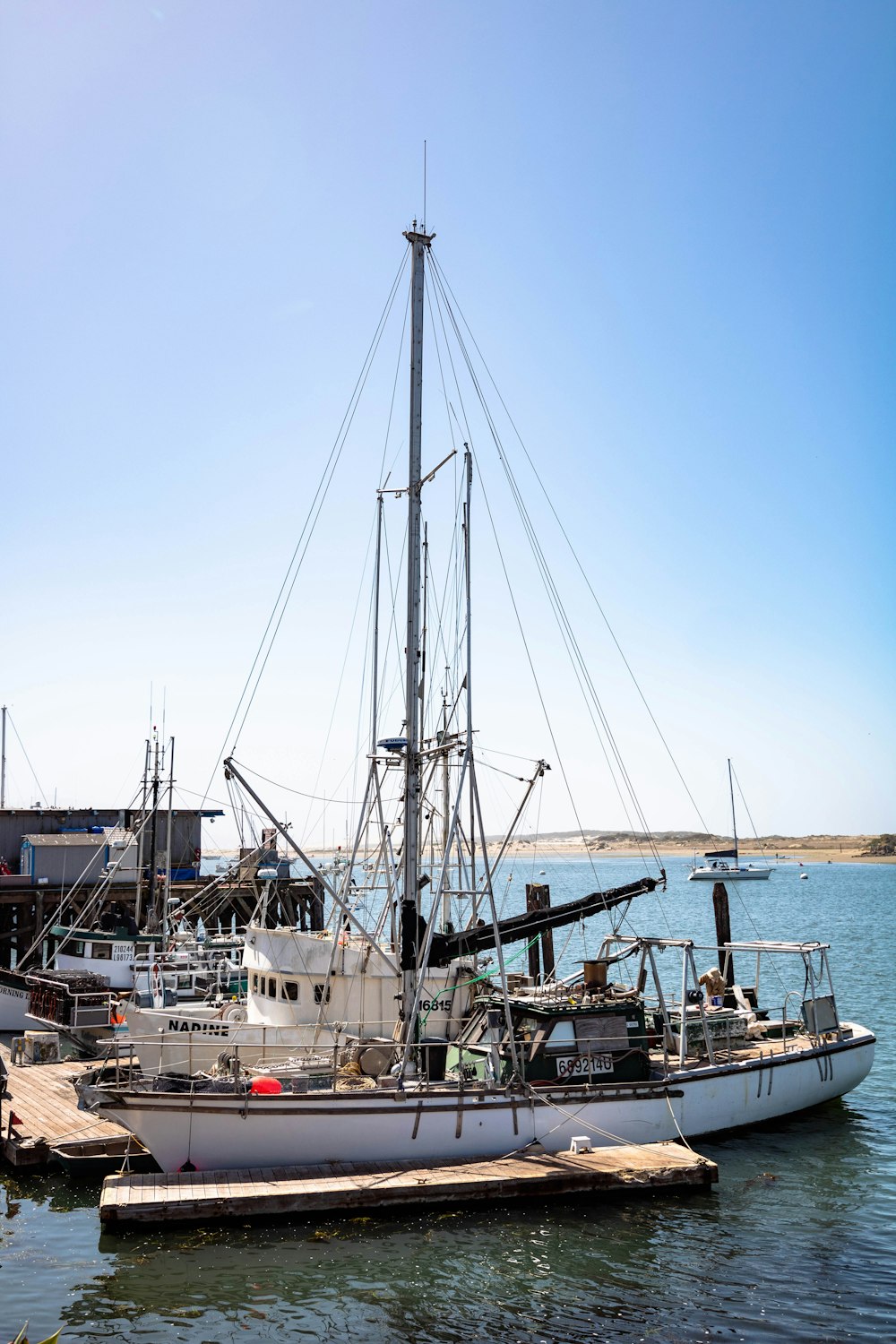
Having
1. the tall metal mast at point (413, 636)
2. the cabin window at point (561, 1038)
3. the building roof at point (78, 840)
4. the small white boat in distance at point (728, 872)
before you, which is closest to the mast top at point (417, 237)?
the tall metal mast at point (413, 636)

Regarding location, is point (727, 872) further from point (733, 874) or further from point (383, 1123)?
point (383, 1123)

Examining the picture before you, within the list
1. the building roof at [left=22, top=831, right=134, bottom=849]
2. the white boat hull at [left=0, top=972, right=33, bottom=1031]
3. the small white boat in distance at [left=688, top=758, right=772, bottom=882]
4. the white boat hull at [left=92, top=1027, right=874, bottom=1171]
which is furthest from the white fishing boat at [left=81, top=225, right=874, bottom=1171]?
the small white boat in distance at [left=688, top=758, right=772, bottom=882]

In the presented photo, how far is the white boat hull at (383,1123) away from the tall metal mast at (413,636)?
5.14ft

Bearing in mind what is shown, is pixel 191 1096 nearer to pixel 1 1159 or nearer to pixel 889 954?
pixel 1 1159

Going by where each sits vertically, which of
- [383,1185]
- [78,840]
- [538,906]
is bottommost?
[383,1185]

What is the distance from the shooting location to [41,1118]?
1970cm

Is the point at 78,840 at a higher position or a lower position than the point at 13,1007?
higher

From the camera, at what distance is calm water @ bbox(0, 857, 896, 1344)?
12.3 m

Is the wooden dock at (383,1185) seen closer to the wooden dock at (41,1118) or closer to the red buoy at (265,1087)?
the red buoy at (265,1087)

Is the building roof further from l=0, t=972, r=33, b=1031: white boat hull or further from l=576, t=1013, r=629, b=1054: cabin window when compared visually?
l=576, t=1013, r=629, b=1054: cabin window

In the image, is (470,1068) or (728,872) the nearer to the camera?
(470,1068)

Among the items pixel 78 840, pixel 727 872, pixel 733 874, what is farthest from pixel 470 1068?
pixel 733 874

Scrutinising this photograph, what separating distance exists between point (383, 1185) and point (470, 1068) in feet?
12.0

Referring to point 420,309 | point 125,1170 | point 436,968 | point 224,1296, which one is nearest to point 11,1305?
point 224,1296
